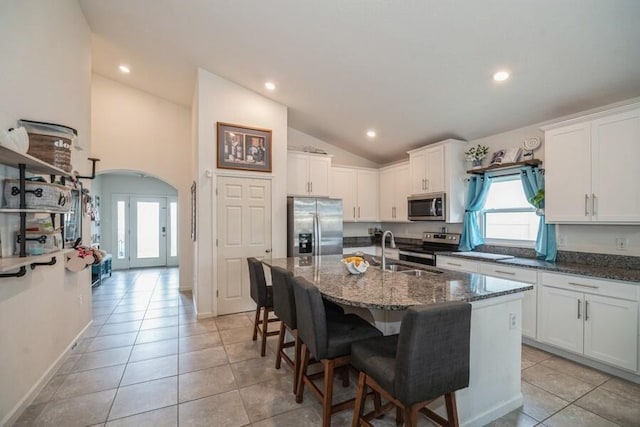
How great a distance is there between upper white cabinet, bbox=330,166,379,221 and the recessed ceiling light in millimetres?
3010

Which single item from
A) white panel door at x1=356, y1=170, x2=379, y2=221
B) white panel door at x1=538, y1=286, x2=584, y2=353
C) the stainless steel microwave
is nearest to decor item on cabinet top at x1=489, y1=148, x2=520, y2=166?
the stainless steel microwave

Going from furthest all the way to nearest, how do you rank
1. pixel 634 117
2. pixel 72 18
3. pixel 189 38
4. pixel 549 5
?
pixel 189 38, pixel 72 18, pixel 634 117, pixel 549 5

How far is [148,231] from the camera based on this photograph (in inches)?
321

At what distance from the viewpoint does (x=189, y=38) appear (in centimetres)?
349

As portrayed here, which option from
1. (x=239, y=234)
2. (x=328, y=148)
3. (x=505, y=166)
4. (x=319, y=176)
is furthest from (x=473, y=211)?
(x=239, y=234)

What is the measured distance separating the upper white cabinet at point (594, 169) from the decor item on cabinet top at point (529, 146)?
36 cm

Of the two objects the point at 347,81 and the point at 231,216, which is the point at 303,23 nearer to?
the point at 347,81

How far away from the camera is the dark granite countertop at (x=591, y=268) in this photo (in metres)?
2.52

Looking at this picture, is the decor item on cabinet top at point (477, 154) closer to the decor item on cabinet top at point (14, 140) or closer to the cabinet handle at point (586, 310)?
the cabinet handle at point (586, 310)

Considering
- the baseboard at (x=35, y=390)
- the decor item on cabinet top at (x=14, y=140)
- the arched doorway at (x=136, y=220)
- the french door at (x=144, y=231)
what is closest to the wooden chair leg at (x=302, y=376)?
the baseboard at (x=35, y=390)

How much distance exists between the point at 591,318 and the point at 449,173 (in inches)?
93.1

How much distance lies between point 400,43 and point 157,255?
26.9 feet

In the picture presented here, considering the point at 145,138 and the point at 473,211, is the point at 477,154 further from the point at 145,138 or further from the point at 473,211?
the point at 145,138

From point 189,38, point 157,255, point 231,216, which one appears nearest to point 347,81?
point 189,38
